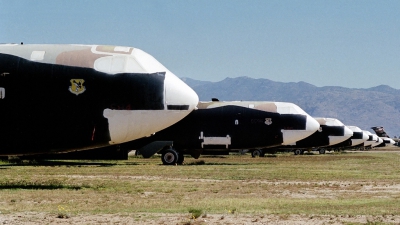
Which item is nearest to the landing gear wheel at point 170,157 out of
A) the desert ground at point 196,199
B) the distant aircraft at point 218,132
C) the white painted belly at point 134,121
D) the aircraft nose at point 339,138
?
the distant aircraft at point 218,132

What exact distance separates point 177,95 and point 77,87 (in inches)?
128

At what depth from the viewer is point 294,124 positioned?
5203 cm

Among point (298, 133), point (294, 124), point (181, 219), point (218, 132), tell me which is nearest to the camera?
point (181, 219)

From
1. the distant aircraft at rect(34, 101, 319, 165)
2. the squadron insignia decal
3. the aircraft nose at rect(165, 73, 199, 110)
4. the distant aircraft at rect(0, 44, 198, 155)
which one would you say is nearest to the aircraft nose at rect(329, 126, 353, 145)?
the distant aircraft at rect(34, 101, 319, 165)

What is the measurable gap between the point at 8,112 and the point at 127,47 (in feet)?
14.6

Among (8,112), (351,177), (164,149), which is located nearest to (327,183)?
(351,177)

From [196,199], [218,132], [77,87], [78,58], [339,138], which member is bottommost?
[196,199]

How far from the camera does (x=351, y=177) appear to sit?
33.6 m

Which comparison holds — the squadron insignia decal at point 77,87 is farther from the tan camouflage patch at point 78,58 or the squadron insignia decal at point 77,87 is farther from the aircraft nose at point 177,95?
the aircraft nose at point 177,95

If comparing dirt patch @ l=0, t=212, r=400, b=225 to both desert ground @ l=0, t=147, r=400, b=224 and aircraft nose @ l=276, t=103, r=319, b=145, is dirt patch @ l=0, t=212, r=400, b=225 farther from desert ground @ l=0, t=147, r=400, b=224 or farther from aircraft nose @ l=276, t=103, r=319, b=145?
aircraft nose @ l=276, t=103, r=319, b=145

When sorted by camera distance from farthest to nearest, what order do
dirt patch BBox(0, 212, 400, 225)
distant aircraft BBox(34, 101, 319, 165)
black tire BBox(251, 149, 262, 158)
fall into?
black tire BBox(251, 149, 262, 158) < distant aircraft BBox(34, 101, 319, 165) < dirt patch BBox(0, 212, 400, 225)

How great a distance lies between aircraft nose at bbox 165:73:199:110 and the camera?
888 inches

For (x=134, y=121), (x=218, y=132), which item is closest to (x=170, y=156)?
(x=218, y=132)

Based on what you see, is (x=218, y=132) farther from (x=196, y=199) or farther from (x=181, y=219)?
(x=181, y=219)
